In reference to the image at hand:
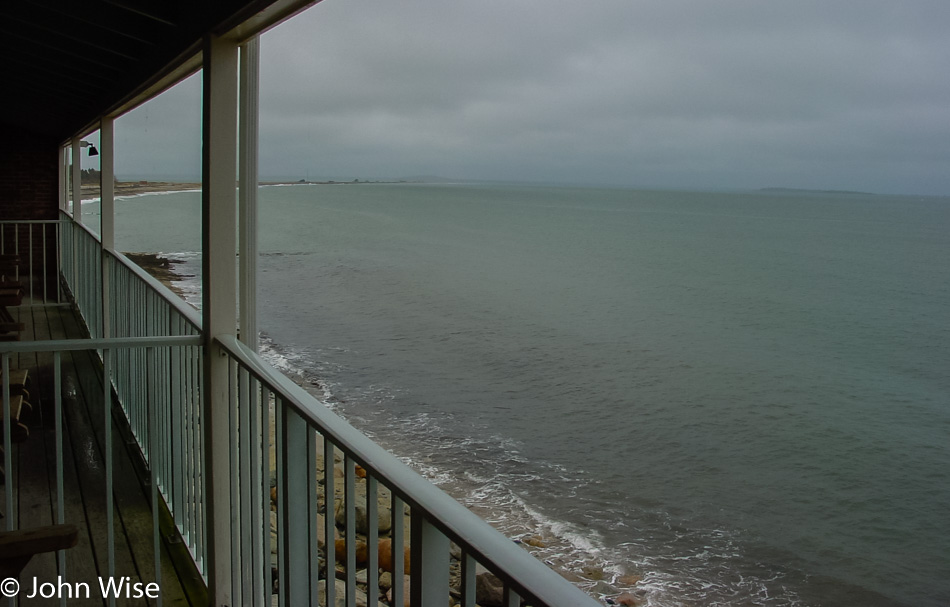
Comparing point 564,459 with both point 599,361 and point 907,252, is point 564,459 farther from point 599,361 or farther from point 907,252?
point 907,252

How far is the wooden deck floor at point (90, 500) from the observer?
2.87 metres

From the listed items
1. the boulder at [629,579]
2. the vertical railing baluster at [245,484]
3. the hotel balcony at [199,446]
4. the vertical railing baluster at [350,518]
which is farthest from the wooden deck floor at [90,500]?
the boulder at [629,579]

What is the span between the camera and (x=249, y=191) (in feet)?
8.46

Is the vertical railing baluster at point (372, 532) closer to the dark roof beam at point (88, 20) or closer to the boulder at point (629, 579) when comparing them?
the dark roof beam at point (88, 20)

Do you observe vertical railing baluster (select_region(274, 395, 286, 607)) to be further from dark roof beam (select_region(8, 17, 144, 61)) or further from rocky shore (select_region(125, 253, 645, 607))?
rocky shore (select_region(125, 253, 645, 607))

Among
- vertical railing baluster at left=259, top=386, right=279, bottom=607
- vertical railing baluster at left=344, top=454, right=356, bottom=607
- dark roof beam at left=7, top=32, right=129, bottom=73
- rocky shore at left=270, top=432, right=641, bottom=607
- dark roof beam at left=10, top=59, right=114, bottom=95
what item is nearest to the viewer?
vertical railing baluster at left=344, top=454, right=356, bottom=607

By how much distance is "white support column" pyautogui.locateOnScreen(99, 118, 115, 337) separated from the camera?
5.69 metres

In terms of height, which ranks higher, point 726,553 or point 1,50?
point 1,50

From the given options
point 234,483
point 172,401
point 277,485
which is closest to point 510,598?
point 277,485

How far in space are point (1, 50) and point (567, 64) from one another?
5316 centimetres

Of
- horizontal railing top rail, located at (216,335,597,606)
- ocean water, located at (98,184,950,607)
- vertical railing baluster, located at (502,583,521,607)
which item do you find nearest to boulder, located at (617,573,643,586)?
ocean water, located at (98,184,950,607)

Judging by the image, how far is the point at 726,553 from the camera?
10.5m

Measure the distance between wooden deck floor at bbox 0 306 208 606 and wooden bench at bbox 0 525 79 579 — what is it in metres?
0.65

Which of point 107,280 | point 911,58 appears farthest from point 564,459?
point 911,58
